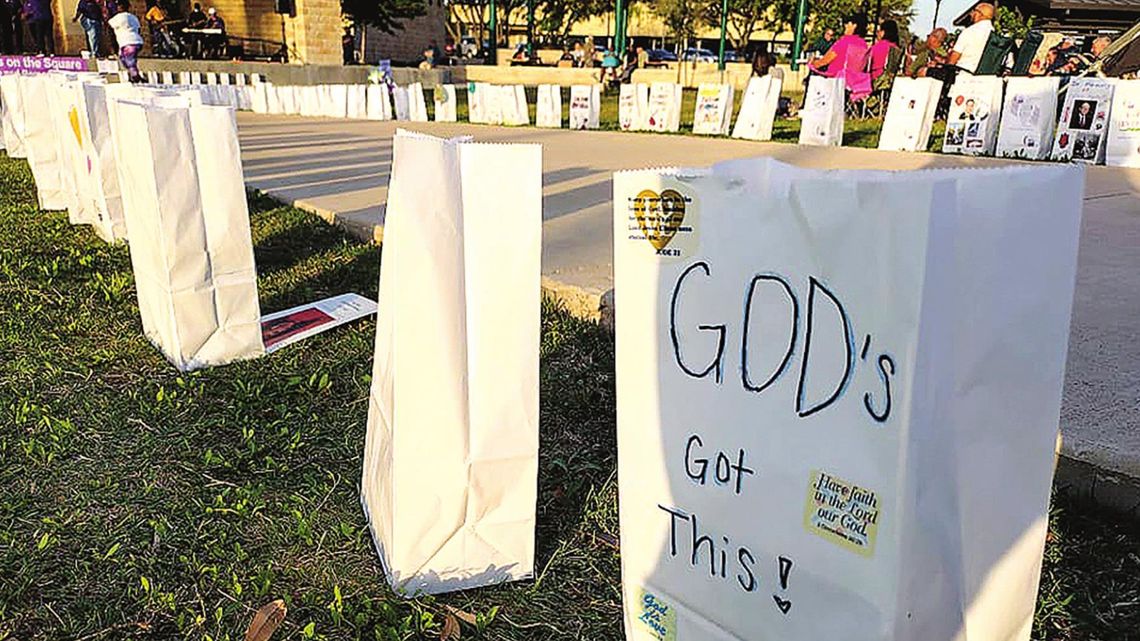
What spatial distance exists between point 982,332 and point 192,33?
1061 inches

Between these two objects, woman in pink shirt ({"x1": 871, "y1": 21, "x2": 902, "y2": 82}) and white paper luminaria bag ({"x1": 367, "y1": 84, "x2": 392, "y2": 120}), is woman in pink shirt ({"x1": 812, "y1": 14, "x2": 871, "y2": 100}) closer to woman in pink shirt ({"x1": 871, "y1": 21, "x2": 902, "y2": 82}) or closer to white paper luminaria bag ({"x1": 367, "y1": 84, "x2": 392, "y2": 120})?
woman in pink shirt ({"x1": 871, "y1": 21, "x2": 902, "y2": 82})

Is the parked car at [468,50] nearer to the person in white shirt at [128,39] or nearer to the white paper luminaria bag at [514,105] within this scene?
the person in white shirt at [128,39]

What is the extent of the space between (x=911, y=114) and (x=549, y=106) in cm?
524

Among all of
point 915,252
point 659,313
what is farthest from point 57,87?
point 915,252

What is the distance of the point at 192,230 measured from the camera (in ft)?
8.96

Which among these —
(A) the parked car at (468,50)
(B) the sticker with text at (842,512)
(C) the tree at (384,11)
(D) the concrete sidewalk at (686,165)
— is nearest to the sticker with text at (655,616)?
(B) the sticker with text at (842,512)

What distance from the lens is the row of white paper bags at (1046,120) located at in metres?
7.30

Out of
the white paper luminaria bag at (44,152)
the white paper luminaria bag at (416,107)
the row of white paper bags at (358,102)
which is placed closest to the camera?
the white paper luminaria bag at (44,152)

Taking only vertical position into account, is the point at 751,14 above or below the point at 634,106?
above

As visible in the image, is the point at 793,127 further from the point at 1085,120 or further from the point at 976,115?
the point at 1085,120

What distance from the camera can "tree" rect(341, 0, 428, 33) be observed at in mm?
32469

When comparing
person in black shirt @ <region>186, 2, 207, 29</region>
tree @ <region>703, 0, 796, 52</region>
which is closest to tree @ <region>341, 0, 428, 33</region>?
person in black shirt @ <region>186, 2, 207, 29</region>

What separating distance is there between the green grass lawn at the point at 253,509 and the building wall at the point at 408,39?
34218 millimetres

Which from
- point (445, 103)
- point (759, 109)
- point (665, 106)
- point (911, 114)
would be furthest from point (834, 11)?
point (911, 114)
